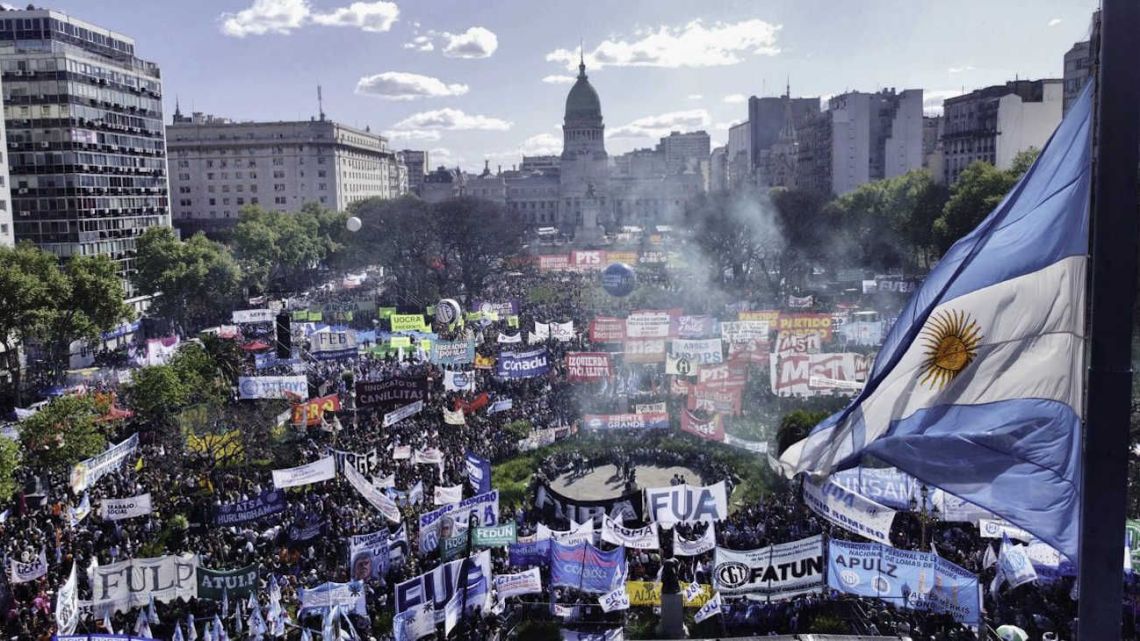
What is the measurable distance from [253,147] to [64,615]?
11657 cm

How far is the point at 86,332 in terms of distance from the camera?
43688mm

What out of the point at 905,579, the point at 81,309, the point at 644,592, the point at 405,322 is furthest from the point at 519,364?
the point at 81,309

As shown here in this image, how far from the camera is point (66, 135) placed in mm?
61500

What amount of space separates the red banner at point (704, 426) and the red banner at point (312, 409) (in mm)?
11667

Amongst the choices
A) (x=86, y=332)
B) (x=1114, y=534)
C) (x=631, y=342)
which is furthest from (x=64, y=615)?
(x=86, y=332)

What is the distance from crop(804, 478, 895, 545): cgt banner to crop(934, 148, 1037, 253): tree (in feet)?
149

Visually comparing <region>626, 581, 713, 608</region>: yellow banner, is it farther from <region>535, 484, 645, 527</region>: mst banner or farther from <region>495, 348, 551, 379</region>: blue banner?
<region>495, 348, 551, 379</region>: blue banner

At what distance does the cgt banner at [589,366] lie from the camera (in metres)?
33.2

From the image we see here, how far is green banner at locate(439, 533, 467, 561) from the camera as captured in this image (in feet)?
62.1

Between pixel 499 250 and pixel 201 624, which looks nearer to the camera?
pixel 201 624

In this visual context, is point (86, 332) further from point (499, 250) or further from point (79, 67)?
point (499, 250)

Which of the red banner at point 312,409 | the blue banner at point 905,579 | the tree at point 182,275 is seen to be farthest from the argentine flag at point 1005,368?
the tree at point 182,275

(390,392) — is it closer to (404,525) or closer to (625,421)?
(625,421)

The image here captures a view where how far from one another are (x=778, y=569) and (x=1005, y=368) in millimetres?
10472
